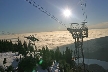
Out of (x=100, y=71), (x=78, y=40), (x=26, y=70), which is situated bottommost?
(x=100, y=71)

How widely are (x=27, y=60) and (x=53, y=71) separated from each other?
18.1m

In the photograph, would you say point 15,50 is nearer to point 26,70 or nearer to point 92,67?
point 26,70

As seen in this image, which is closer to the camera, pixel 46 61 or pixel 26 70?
pixel 26 70

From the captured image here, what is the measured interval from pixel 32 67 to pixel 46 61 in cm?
1725

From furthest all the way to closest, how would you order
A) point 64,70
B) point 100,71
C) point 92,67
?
1. point 92,67
2. point 100,71
3. point 64,70

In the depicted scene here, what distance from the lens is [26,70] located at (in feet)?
165

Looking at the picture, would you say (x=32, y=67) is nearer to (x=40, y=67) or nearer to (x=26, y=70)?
(x=26, y=70)

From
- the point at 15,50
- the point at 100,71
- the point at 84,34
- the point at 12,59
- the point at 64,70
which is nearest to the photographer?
the point at 84,34

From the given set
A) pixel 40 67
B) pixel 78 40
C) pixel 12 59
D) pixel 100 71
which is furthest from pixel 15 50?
pixel 100 71

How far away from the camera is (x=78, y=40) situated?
44250 millimetres

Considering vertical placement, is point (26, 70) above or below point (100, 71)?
above

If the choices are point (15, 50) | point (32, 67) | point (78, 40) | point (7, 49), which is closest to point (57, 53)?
point (15, 50)

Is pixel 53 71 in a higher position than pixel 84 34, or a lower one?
lower

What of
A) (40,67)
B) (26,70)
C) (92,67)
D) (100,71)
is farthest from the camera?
(92,67)
